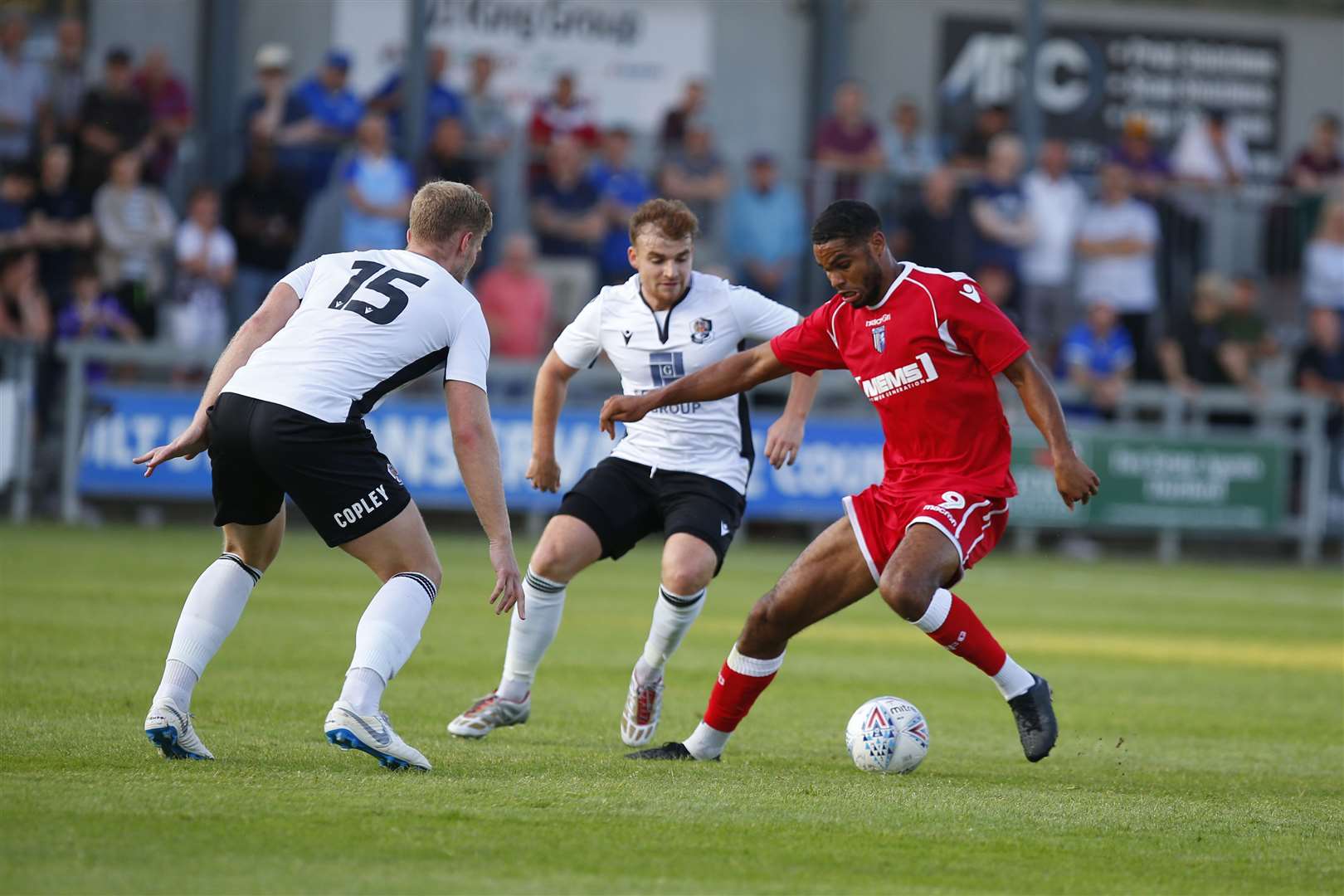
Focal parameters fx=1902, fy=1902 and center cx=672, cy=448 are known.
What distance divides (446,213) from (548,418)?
6.05 ft

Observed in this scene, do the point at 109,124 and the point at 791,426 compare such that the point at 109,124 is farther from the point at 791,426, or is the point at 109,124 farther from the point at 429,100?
the point at 791,426

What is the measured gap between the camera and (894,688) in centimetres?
1033

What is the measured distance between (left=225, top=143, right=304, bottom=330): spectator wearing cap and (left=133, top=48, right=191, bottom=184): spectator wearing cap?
111cm

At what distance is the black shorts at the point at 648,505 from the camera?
8297mm

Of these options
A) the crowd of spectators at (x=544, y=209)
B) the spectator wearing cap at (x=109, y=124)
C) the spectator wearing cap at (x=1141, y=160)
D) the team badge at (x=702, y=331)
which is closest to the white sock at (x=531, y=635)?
the team badge at (x=702, y=331)

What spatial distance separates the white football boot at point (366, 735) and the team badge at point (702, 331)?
8.96ft

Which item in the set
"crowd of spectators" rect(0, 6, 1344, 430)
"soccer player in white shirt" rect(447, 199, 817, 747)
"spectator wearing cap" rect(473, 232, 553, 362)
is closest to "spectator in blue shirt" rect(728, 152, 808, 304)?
"crowd of spectators" rect(0, 6, 1344, 430)

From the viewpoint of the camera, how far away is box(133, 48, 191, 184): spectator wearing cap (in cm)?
1896

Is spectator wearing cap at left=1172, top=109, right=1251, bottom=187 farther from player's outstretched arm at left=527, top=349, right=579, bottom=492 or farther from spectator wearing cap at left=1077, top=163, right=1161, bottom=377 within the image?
player's outstretched arm at left=527, top=349, right=579, bottom=492

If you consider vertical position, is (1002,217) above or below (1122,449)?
above

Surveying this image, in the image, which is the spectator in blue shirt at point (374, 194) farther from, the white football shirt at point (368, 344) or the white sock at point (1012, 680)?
the white sock at point (1012, 680)

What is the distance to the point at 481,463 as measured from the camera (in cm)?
646

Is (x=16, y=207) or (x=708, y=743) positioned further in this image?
(x=16, y=207)

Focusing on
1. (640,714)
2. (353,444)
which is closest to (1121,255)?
(640,714)
